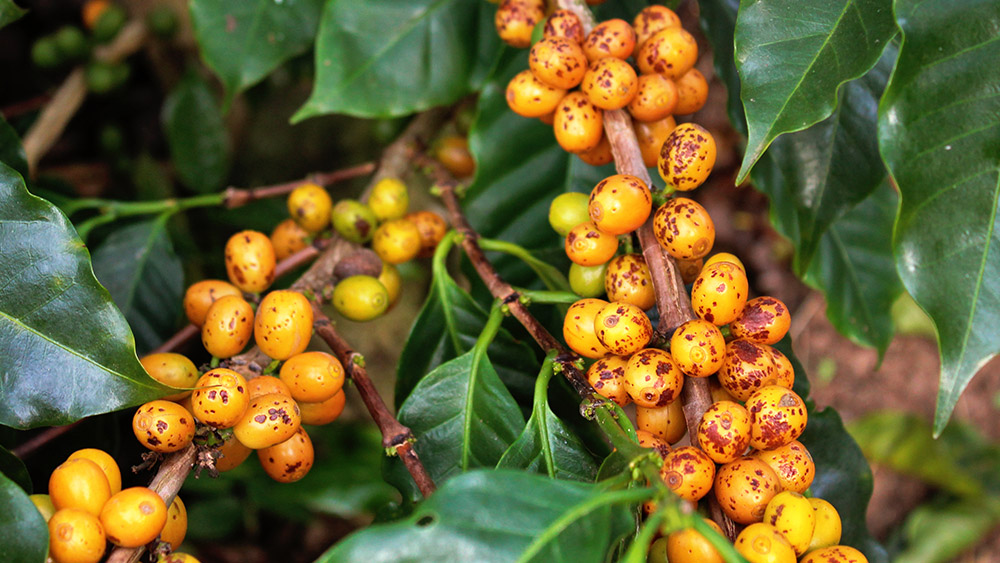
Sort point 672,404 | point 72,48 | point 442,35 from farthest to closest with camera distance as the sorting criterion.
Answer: point 72,48 → point 442,35 → point 672,404

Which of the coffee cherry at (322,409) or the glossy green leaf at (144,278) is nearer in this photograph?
the coffee cherry at (322,409)

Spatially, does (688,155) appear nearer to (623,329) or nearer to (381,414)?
(623,329)

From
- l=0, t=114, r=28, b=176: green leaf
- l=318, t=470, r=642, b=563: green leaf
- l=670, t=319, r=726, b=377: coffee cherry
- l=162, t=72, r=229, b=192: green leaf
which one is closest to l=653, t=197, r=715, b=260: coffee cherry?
l=670, t=319, r=726, b=377: coffee cherry

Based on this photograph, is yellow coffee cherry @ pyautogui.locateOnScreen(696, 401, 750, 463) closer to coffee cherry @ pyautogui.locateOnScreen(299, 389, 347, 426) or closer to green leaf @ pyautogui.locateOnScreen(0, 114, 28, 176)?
coffee cherry @ pyautogui.locateOnScreen(299, 389, 347, 426)

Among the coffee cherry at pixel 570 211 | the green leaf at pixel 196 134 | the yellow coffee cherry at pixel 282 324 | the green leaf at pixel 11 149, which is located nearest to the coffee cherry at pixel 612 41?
the coffee cherry at pixel 570 211

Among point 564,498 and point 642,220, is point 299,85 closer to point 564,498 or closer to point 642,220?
point 642,220

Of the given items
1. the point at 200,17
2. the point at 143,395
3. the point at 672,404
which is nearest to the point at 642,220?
the point at 672,404

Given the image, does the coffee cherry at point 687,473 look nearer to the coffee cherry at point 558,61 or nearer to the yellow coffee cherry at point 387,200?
the coffee cherry at point 558,61
